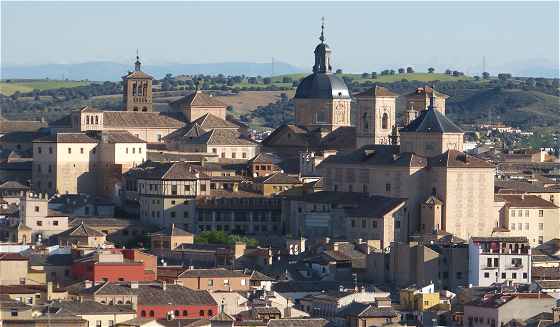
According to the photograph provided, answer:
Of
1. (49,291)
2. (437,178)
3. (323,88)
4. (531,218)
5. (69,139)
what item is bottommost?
(49,291)

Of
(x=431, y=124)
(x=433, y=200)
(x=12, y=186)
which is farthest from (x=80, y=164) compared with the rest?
(x=433, y=200)

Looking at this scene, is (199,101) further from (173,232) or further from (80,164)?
(173,232)

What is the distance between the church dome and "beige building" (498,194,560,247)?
66.9 ft

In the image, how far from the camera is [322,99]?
140 meters

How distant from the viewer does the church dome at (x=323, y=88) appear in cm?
14012

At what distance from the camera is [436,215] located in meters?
113

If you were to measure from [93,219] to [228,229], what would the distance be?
593cm

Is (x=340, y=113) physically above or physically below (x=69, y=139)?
above

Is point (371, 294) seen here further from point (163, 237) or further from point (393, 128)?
point (393, 128)

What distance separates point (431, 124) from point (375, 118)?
1347 centimetres

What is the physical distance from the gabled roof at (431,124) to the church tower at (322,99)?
61.1ft

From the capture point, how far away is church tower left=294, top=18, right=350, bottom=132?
140000 millimetres

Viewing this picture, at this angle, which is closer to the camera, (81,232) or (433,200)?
(81,232)

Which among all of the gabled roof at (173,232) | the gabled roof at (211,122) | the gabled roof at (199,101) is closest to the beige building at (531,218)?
the gabled roof at (173,232)
